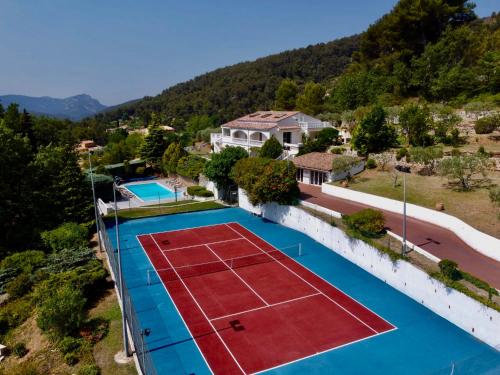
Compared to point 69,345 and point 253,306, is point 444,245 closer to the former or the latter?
point 253,306

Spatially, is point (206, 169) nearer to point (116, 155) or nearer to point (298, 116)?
point (298, 116)

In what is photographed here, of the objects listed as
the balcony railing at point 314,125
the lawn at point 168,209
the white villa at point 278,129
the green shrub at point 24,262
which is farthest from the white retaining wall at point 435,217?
the green shrub at point 24,262

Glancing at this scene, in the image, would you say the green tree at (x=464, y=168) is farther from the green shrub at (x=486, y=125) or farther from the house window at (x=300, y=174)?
the house window at (x=300, y=174)

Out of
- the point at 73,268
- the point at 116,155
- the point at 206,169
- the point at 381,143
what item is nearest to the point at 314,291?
the point at 73,268

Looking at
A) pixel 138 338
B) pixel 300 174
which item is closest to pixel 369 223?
pixel 138 338

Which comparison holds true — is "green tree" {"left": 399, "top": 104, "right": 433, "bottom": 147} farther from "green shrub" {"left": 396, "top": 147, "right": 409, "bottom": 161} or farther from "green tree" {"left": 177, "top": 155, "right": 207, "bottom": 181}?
"green tree" {"left": 177, "top": 155, "right": 207, "bottom": 181}
